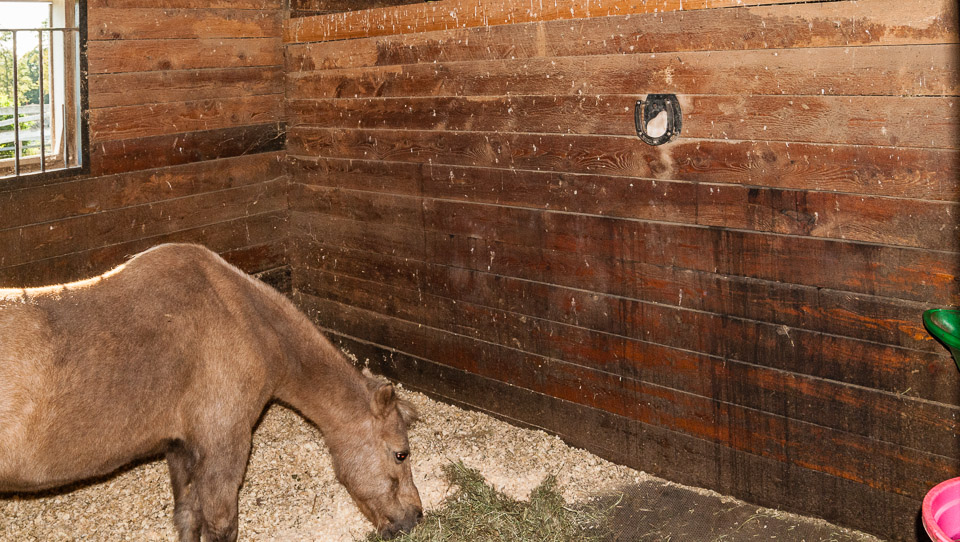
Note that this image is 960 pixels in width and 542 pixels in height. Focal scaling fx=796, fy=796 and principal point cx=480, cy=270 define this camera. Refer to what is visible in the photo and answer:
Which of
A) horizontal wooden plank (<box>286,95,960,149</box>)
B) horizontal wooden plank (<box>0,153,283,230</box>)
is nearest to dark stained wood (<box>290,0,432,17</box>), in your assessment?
horizontal wooden plank (<box>0,153,283,230</box>)

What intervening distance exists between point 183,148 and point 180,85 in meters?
0.35

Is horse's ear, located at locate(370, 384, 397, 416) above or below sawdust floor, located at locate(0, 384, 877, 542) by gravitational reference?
above

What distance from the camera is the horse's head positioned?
3158mm

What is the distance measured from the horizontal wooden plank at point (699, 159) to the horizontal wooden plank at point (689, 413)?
92 centimetres

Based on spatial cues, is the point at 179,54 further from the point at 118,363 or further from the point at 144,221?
the point at 118,363

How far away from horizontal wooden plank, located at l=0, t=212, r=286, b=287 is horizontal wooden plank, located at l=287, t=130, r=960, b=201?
3.10 feet

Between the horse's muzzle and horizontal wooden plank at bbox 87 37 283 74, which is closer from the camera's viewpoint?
the horse's muzzle

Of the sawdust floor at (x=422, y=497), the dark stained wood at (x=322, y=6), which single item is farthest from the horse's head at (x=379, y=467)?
the dark stained wood at (x=322, y=6)

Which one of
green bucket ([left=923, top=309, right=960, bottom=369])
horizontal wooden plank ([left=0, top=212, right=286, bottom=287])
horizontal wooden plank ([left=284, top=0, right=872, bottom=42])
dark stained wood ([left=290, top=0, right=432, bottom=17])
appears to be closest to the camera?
green bucket ([left=923, top=309, right=960, bottom=369])

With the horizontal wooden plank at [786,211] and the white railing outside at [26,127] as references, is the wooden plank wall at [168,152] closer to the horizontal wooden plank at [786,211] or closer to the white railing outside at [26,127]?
the white railing outside at [26,127]

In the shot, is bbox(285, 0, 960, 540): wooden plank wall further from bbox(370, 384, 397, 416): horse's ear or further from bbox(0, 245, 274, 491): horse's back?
bbox(0, 245, 274, 491): horse's back

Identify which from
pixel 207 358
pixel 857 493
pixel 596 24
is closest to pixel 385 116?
pixel 596 24

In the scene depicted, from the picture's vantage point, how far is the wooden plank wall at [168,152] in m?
4.04

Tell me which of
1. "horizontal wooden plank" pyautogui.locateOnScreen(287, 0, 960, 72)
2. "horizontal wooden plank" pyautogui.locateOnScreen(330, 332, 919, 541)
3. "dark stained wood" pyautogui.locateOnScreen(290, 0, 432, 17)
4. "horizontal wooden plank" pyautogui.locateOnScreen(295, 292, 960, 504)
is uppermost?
"dark stained wood" pyautogui.locateOnScreen(290, 0, 432, 17)
